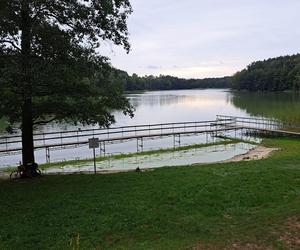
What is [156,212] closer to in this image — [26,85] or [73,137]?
[26,85]

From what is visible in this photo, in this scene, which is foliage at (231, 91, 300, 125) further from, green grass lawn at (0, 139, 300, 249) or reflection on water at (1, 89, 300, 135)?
green grass lawn at (0, 139, 300, 249)

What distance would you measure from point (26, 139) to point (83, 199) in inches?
197

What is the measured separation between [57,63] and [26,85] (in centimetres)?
127

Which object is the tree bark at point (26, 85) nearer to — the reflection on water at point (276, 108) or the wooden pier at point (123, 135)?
the wooden pier at point (123, 135)

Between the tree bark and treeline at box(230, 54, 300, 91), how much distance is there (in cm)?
11819

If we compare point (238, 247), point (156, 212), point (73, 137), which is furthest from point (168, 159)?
point (238, 247)

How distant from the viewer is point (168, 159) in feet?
95.7

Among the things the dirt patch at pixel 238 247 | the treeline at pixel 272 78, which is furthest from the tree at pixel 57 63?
the treeline at pixel 272 78

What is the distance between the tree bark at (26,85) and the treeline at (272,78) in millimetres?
118191

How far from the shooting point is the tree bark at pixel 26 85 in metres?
11.9

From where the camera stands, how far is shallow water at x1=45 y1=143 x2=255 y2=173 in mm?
25453

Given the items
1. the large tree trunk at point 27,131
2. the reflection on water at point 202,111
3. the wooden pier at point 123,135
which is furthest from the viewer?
the reflection on water at point 202,111

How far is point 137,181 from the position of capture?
13289 mm

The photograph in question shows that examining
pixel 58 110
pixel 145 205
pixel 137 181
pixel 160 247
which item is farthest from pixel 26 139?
pixel 160 247
